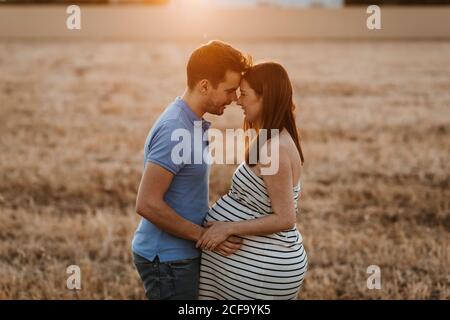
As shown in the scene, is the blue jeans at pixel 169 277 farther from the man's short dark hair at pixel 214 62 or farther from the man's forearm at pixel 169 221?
the man's short dark hair at pixel 214 62

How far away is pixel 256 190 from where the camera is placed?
3.49 meters

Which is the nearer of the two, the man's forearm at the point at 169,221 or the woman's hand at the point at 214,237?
the man's forearm at the point at 169,221

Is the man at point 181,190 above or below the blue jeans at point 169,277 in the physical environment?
above

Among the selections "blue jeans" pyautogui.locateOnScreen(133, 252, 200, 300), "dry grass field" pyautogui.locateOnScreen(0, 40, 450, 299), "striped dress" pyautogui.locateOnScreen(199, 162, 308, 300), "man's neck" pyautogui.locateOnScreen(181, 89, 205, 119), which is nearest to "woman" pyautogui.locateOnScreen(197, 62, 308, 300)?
"striped dress" pyautogui.locateOnScreen(199, 162, 308, 300)

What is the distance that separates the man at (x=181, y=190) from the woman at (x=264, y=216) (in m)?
0.07

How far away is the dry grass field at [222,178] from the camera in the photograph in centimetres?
585

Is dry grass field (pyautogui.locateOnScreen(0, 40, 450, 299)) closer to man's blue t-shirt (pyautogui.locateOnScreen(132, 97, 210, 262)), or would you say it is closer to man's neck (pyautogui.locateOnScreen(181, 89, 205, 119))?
man's blue t-shirt (pyautogui.locateOnScreen(132, 97, 210, 262))

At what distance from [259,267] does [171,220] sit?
20.0 inches

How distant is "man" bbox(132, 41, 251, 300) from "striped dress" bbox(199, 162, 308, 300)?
71 millimetres

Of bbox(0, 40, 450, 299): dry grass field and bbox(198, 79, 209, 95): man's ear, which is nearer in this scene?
bbox(198, 79, 209, 95): man's ear

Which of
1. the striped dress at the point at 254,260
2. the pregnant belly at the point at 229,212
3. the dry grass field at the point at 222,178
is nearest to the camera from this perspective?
the striped dress at the point at 254,260

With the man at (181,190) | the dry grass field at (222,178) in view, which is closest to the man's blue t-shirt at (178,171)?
the man at (181,190)

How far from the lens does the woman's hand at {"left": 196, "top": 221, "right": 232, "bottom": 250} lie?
11.4 ft

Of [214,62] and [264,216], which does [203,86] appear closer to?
[214,62]
